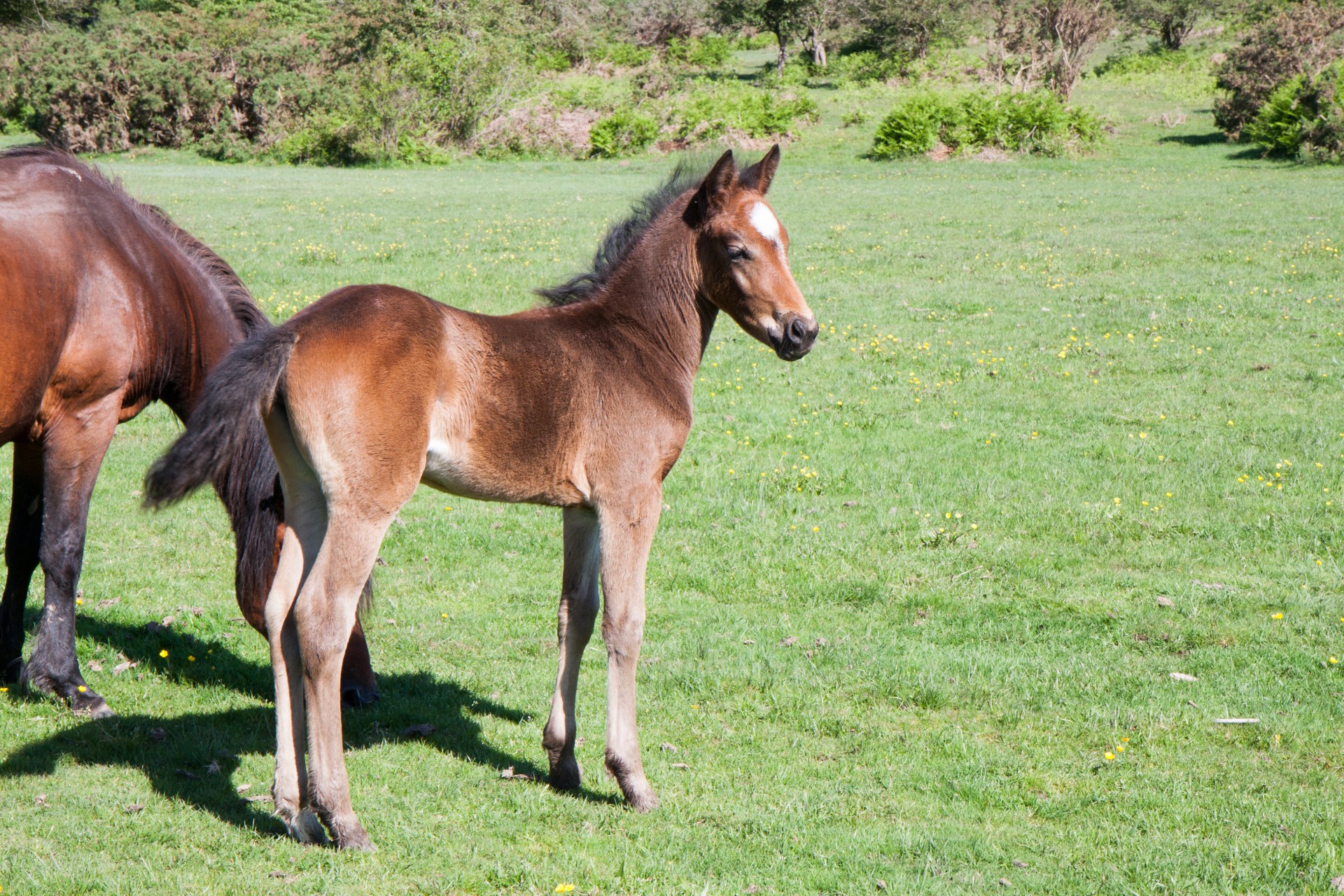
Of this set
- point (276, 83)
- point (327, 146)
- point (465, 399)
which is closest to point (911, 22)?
point (327, 146)

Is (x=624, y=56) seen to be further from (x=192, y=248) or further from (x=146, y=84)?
(x=192, y=248)

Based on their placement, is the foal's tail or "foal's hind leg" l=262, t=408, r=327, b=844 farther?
"foal's hind leg" l=262, t=408, r=327, b=844

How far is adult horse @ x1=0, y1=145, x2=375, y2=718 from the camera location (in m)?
5.17

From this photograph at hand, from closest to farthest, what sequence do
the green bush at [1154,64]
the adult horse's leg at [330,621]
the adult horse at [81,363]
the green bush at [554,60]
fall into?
the adult horse's leg at [330,621], the adult horse at [81,363], the green bush at [1154,64], the green bush at [554,60]

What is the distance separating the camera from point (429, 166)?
1455 inches

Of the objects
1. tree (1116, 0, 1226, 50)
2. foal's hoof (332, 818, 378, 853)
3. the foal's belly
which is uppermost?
tree (1116, 0, 1226, 50)

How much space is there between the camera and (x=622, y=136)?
38.9 metres

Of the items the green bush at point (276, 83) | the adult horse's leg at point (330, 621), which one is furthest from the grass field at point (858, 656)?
the green bush at point (276, 83)

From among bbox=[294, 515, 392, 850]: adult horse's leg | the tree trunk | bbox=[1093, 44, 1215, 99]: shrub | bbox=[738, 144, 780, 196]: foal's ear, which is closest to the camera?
bbox=[294, 515, 392, 850]: adult horse's leg

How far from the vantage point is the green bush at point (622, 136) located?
3872 cm

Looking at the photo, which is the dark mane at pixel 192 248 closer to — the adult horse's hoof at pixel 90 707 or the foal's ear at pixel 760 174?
the adult horse's hoof at pixel 90 707

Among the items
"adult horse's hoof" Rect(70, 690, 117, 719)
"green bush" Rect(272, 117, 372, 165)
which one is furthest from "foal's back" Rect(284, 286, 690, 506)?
"green bush" Rect(272, 117, 372, 165)

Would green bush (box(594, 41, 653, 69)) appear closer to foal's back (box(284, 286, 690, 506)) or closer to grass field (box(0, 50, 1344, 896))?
grass field (box(0, 50, 1344, 896))

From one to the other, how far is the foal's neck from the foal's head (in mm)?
115
